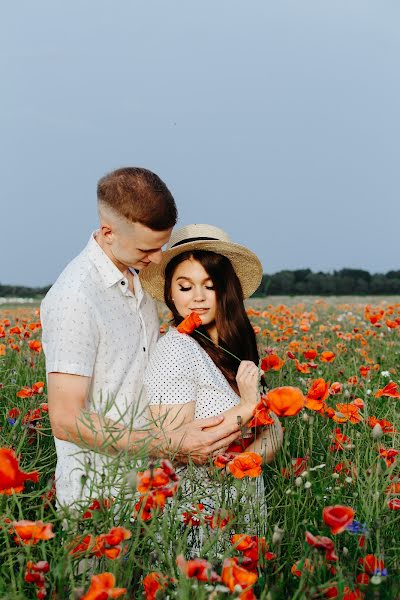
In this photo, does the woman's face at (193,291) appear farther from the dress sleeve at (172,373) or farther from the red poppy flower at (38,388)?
the red poppy flower at (38,388)

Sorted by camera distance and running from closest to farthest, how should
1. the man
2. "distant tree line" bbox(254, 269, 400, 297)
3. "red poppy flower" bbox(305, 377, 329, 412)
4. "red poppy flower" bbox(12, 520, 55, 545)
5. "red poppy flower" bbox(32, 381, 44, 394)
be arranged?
"red poppy flower" bbox(12, 520, 55, 545) → "red poppy flower" bbox(305, 377, 329, 412) → the man → "red poppy flower" bbox(32, 381, 44, 394) → "distant tree line" bbox(254, 269, 400, 297)

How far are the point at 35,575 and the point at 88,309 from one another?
4.03 feet

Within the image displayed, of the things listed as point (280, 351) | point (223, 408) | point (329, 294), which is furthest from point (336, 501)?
point (329, 294)

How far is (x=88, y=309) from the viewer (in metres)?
2.91

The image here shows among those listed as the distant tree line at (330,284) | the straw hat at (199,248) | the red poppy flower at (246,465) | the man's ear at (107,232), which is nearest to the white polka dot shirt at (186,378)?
the straw hat at (199,248)

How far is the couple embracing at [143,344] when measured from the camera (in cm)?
283

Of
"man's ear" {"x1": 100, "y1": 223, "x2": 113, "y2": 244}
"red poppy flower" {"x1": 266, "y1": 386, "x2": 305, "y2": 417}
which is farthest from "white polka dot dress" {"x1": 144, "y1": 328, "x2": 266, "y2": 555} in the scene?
"red poppy flower" {"x1": 266, "y1": 386, "x2": 305, "y2": 417}

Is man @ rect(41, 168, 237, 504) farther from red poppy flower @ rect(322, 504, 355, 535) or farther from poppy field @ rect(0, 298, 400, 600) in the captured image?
red poppy flower @ rect(322, 504, 355, 535)

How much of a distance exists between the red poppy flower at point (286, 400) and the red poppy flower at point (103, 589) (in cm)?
73

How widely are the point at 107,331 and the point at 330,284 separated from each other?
21.1 metres

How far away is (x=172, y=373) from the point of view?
10.2ft

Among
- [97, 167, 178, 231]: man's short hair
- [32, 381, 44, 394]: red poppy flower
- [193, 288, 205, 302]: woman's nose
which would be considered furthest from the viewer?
[32, 381, 44, 394]: red poppy flower

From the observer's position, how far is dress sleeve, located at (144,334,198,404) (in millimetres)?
3090

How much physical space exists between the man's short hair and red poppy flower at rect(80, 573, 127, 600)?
162 cm
